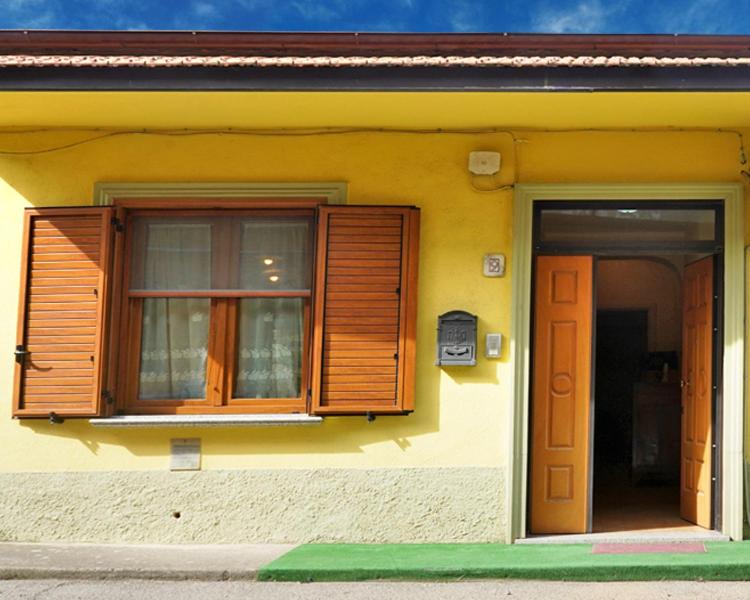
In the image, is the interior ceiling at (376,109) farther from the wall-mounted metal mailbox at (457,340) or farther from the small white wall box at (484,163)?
the wall-mounted metal mailbox at (457,340)

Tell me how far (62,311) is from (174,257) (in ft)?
2.92

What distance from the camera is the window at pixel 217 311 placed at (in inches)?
241

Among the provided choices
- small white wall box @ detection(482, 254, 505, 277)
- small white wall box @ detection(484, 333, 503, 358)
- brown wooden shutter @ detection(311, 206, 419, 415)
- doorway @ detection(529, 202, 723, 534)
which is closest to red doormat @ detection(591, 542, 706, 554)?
doorway @ detection(529, 202, 723, 534)

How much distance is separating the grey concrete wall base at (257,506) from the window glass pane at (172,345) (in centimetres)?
67

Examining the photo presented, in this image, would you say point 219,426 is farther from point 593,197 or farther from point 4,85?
point 593,197

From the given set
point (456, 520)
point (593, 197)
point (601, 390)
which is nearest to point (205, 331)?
point (456, 520)

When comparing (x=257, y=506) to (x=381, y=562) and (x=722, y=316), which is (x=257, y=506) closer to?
(x=381, y=562)

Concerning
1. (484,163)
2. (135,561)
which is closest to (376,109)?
(484,163)

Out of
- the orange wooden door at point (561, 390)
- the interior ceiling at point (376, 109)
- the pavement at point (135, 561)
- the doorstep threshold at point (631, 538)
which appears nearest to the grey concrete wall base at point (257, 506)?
the pavement at point (135, 561)

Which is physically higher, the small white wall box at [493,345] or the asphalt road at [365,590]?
the small white wall box at [493,345]

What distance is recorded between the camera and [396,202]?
20.6 ft

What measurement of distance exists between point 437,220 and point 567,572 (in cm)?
257

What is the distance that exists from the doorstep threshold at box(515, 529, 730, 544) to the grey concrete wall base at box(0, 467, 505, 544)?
36 cm

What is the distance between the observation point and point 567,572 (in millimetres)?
5273
